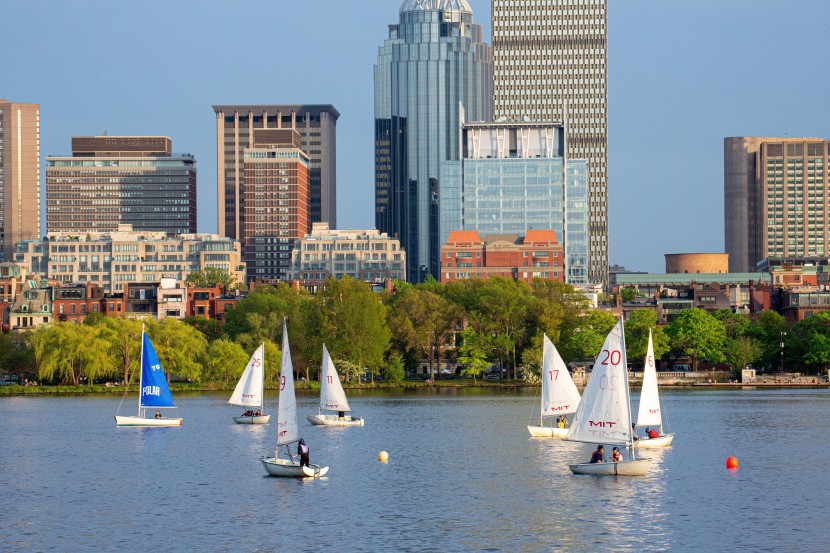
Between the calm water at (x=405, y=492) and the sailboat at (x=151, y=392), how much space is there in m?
1.81

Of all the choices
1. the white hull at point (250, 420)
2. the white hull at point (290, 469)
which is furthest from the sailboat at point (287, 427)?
the white hull at point (250, 420)

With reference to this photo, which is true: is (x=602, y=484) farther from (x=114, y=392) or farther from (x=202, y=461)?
(x=114, y=392)

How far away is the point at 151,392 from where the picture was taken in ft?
410

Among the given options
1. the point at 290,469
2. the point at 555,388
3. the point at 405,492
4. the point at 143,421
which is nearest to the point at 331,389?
the point at 143,421

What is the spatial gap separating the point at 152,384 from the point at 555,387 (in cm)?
3869

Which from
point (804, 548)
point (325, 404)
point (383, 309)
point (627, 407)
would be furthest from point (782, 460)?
point (383, 309)

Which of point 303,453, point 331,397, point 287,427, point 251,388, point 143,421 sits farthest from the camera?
point 251,388

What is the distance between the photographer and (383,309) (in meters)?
196

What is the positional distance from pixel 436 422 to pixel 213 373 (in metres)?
65.2

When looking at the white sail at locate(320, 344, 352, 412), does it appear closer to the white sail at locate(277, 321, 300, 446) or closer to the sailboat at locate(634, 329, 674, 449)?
the sailboat at locate(634, 329, 674, 449)

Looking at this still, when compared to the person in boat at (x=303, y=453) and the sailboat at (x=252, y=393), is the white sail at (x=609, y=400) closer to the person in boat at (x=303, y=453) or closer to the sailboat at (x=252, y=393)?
the person in boat at (x=303, y=453)

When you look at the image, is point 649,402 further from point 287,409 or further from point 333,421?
point 333,421

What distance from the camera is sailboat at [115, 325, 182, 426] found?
123188 millimetres

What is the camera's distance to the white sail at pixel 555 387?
108 metres
